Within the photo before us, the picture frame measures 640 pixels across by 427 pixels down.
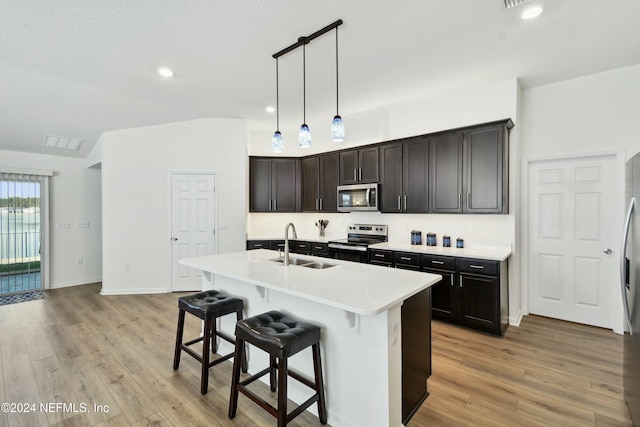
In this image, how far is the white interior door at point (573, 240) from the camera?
3383mm

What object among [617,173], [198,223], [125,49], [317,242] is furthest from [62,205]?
[617,173]

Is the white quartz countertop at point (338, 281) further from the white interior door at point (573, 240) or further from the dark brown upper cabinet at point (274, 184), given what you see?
the dark brown upper cabinet at point (274, 184)

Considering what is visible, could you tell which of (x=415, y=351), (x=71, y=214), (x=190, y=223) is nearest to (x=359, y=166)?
(x=190, y=223)

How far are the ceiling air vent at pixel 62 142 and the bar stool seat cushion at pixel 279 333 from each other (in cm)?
504

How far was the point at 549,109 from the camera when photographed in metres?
3.63

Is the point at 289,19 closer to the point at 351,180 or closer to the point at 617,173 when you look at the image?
the point at 351,180

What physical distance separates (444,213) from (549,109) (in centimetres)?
178

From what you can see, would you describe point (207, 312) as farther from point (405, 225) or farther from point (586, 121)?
point (586, 121)

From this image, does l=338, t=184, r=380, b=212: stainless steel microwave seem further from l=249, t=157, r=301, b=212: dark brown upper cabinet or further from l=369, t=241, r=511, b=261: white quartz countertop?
l=249, t=157, r=301, b=212: dark brown upper cabinet

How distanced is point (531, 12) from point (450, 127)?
1.72 meters

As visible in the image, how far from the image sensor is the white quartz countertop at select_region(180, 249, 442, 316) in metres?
1.64

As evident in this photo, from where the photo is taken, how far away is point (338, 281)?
208cm

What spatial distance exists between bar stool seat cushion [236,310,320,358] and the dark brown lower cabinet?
1.93 feet

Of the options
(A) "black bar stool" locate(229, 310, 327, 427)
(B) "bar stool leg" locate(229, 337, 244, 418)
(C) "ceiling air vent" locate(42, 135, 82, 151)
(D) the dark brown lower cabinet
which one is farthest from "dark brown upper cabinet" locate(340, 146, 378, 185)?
(C) "ceiling air vent" locate(42, 135, 82, 151)
